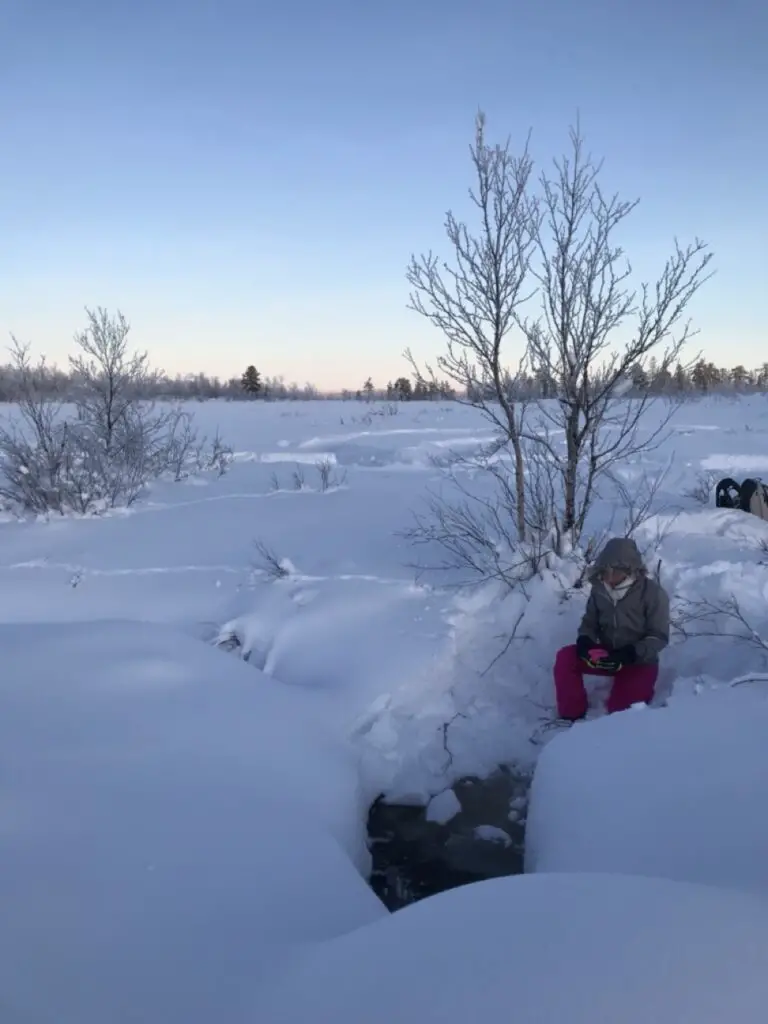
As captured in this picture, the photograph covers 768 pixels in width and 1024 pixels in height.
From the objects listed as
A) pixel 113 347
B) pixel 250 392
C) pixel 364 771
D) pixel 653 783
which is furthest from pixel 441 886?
pixel 250 392

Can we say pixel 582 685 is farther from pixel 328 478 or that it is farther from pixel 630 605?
pixel 328 478

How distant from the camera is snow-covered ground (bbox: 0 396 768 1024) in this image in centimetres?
186

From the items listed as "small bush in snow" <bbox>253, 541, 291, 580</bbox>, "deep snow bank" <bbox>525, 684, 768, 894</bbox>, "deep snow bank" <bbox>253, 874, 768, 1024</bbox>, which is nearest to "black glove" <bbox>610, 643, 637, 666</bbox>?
"deep snow bank" <bbox>525, 684, 768, 894</bbox>

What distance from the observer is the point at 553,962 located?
4.84ft

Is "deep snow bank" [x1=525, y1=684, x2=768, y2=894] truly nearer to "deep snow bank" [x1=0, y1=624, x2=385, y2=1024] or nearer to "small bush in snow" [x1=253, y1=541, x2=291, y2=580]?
"deep snow bank" [x1=0, y1=624, x2=385, y2=1024]

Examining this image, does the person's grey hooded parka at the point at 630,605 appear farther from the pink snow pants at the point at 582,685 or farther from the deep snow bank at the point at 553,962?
the deep snow bank at the point at 553,962

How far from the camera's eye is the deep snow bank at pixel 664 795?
7.13ft

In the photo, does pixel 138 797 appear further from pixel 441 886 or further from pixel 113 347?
pixel 113 347

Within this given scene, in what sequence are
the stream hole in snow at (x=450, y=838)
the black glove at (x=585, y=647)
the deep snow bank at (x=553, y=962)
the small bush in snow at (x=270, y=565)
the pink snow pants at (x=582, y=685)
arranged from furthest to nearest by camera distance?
the small bush in snow at (x=270, y=565), the black glove at (x=585, y=647), the pink snow pants at (x=582, y=685), the stream hole in snow at (x=450, y=838), the deep snow bank at (x=553, y=962)

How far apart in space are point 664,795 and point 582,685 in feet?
5.36

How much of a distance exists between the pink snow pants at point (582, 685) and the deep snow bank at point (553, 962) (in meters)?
2.47

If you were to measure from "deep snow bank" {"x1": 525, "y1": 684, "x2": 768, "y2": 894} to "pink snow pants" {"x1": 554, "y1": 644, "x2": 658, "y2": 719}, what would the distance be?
0.61 m

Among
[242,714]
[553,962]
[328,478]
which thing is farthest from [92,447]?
[553,962]

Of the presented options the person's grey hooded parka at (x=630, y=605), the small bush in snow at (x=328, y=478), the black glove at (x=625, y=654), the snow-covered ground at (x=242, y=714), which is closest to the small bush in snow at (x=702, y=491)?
the snow-covered ground at (x=242, y=714)
